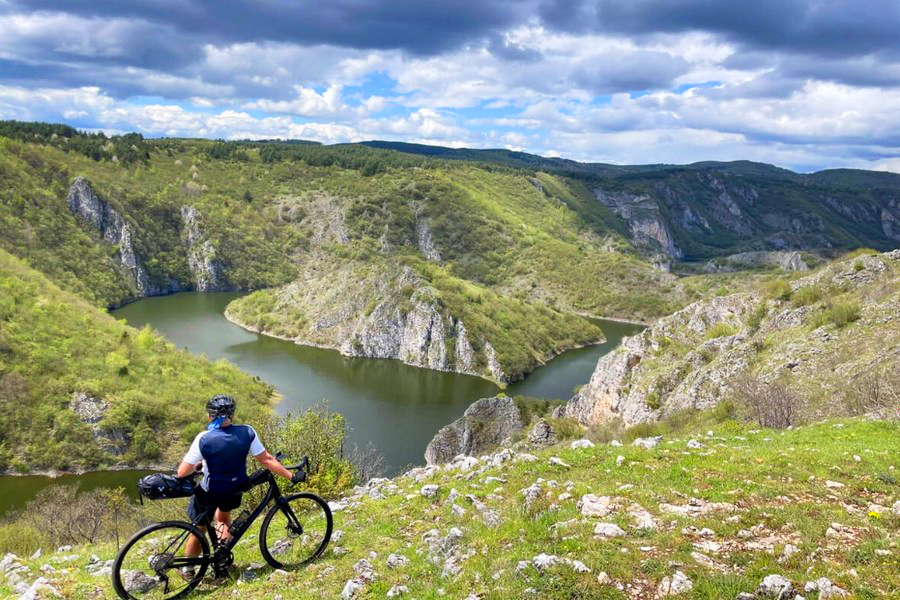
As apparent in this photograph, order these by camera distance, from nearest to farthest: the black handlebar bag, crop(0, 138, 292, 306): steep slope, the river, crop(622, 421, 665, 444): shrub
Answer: the black handlebar bag, crop(622, 421, 665, 444): shrub, the river, crop(0, 138, 292, 306): steep slope

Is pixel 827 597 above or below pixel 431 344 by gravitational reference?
above

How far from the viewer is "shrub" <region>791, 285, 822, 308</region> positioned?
41969 millimetres

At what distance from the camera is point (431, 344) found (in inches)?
4786

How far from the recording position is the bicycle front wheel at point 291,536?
1091 cm

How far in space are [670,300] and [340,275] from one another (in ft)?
349

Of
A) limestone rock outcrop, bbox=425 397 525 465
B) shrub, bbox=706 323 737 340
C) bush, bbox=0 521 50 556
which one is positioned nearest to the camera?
bush, bbox=0 521 50 556

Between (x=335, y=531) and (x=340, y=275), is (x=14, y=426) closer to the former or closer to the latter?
(x=335, y=531)

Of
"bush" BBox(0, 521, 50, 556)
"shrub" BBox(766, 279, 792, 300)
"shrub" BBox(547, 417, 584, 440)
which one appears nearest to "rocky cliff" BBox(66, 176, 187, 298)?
"bush" BBox(0, 521, 50, 556)

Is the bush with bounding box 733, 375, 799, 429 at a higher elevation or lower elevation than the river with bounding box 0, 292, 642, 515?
higher

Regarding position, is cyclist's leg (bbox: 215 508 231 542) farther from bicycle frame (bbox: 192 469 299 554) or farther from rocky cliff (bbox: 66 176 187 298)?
rocky cliff (bbox: 66 176 187 298)

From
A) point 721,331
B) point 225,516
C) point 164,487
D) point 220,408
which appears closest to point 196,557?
point 225,516

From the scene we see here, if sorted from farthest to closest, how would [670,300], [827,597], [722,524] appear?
[670,300], [722,524], [827,597]

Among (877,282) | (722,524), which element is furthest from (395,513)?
(877,282)

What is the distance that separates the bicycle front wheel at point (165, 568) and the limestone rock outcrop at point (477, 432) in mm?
49412
